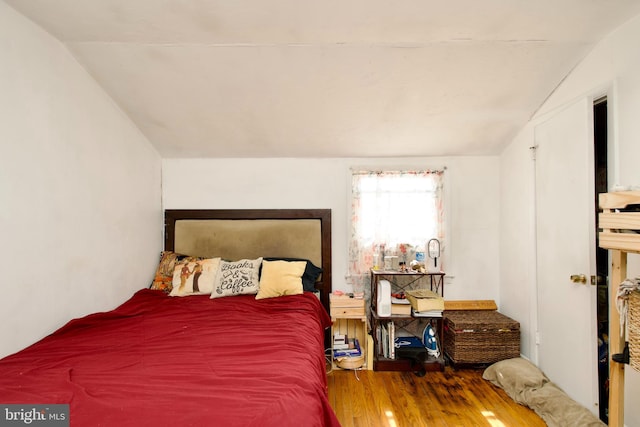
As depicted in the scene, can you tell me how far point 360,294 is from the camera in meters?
3.18

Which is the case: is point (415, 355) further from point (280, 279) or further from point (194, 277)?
point (194, 277)

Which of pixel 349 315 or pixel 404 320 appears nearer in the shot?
pixel 349 315

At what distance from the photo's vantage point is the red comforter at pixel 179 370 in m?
1.24

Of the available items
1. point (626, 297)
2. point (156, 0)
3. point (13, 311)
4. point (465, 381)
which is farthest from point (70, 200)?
point (465, 381)

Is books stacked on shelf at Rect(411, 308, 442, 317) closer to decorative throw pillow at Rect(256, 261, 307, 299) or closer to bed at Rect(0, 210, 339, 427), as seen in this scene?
bed at Rect(0, 210, 339, 427)

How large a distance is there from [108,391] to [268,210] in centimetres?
229

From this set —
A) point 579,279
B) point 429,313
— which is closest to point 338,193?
point 429,313

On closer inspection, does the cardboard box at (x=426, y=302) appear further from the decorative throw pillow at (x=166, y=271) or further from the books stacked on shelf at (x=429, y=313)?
the decorative throw pillow at (x=166, y=271)

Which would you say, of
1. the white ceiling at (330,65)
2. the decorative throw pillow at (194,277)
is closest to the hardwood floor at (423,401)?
the decorative throw pillow at (194,277)

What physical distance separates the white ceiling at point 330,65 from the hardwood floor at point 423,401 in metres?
2.12

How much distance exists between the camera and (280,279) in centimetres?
296

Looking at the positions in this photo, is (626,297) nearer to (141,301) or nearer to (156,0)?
(156,0)

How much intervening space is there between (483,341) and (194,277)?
8.60 feet

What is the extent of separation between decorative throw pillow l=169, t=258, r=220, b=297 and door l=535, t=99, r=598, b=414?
2779mm
